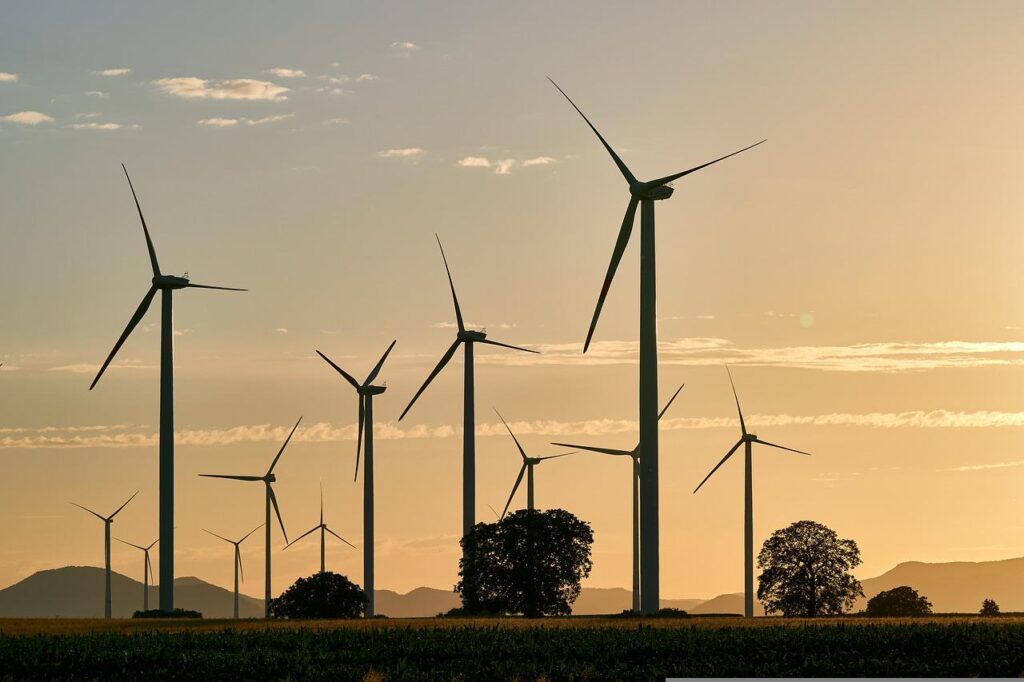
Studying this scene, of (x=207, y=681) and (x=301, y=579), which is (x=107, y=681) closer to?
(x=207, y=681)

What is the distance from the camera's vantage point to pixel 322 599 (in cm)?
15288

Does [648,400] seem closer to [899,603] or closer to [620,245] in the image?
[620,245]

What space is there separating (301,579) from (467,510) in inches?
674

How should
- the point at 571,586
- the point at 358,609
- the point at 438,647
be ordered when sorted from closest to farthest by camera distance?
1. the point at 438,647
2. the point at 571,586
3. the point at 358,609

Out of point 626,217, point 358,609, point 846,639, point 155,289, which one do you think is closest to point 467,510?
point 358,609

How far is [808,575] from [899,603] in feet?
38.5

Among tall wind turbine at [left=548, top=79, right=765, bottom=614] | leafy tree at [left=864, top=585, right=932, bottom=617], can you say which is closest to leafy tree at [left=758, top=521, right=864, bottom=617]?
leafy tree at [left=864, top=585, right=932, bottom=617]

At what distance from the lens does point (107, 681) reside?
6781 centimetres

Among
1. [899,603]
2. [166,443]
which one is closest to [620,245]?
[166,443]

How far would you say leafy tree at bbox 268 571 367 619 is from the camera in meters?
152

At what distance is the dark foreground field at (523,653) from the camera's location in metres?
69.2

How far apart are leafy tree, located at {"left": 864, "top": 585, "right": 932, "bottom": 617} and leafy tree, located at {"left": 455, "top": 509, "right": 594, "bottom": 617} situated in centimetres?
3672

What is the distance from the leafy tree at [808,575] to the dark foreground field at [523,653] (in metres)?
78.8

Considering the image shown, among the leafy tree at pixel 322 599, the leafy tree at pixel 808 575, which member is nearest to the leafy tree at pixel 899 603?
the leafy tree at pixel 808 575
